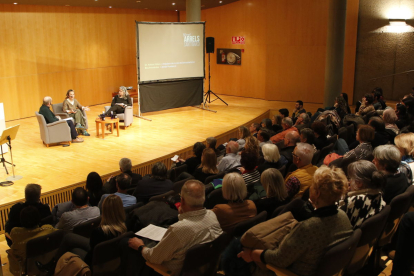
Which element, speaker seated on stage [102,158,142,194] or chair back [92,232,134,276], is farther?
speaker seated on stage [102,158,142,194]

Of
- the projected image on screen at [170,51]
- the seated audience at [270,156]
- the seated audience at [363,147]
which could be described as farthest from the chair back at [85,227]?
the projected image on screen at [170,51]

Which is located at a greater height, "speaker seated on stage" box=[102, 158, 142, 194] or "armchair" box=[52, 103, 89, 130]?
"armchair" box=[52, 103, 89, 130]

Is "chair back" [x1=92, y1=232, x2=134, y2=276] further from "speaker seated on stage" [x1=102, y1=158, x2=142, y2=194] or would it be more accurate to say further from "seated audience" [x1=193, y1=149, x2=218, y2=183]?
"seated audience" [x1=193, y1=149, x2=218, y2=183]

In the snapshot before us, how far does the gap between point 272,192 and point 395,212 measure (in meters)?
0.96

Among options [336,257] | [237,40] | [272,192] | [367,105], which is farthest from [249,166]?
[237,40]

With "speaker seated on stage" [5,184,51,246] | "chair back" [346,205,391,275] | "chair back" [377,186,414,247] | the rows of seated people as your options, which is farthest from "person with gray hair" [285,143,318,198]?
"speaker seated on stage" [5,184,51,246]

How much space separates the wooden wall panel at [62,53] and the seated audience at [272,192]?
849 centimetres

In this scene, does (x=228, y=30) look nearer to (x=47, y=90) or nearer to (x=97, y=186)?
(x=47, y=90)

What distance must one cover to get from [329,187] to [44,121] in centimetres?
641

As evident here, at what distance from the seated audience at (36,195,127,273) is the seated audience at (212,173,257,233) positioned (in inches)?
28.7

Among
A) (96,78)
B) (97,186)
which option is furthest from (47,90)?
(97,186)

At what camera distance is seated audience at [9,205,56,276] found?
11.0 ft

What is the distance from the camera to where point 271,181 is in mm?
3291

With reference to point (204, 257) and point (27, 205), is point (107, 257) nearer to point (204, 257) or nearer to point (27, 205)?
point (204, 257)
